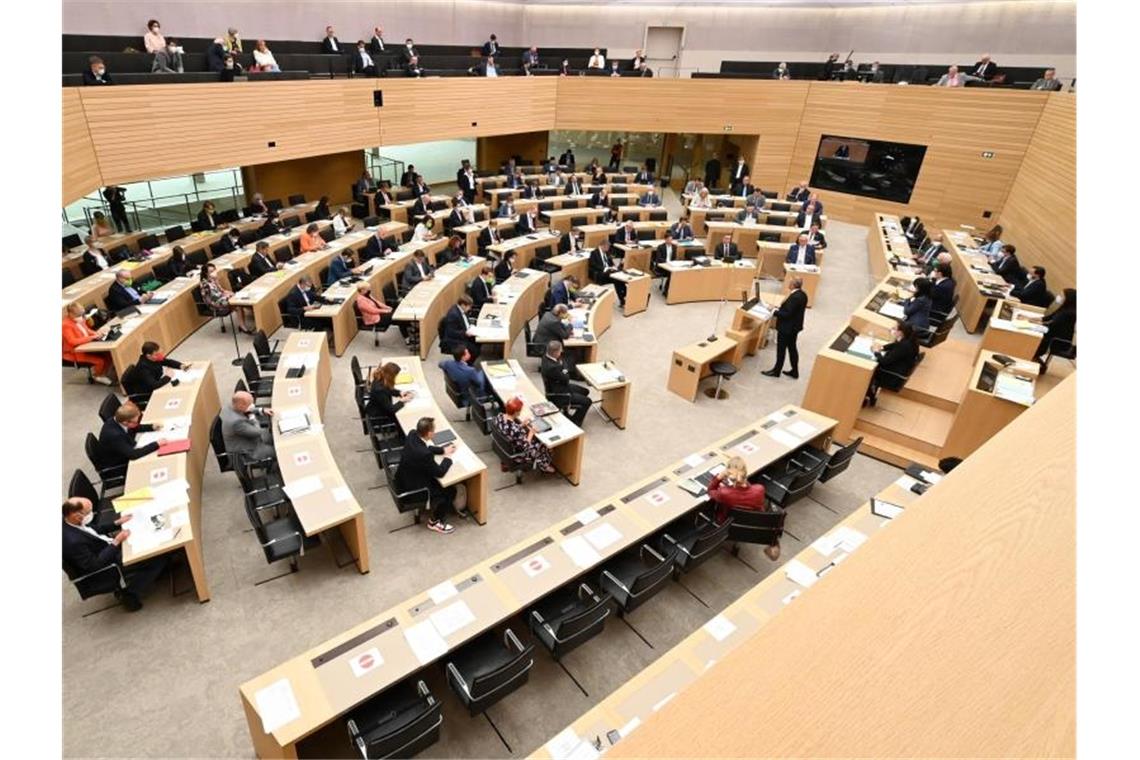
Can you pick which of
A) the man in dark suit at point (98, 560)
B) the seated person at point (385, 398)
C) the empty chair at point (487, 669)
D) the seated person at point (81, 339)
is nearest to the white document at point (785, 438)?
the empty chair at point (487, 669)

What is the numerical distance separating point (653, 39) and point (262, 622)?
25.9 metres

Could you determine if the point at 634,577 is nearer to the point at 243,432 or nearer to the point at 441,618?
the point at 441,618

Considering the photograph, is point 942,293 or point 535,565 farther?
point 942,293

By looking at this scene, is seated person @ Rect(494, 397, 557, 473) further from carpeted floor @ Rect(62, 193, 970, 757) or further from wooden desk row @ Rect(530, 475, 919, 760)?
wooden desk row @ Rect(530, 475, 919, 760)

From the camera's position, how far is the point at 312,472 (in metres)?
5.89

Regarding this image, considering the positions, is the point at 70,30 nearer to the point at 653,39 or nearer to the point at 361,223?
the point at 361,223

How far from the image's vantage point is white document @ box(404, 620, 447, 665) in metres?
4.11

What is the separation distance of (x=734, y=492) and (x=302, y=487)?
4.08m

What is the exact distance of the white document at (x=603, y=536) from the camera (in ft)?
17.0

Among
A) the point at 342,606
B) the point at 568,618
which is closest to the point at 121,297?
the point at 342,606

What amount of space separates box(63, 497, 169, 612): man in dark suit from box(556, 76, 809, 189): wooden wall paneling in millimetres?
18954

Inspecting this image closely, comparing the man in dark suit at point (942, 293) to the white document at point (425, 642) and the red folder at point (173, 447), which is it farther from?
the red folder at point (173, 447)

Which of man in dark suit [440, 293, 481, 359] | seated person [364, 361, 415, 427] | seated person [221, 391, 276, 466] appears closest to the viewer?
seated person [221, 391, 276, 466]

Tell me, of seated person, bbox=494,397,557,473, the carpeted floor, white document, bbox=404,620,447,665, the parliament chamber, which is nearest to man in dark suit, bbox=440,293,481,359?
the parliament chamber
